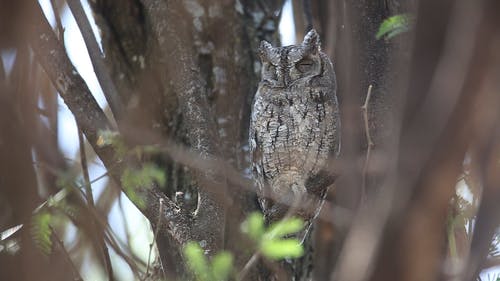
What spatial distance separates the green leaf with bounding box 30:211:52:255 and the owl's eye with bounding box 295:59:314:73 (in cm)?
194

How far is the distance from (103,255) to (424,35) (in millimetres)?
1198

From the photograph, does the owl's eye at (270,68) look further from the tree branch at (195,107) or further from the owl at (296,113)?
the tree branch at (195,107)

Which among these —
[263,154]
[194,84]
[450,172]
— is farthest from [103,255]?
[263,154]

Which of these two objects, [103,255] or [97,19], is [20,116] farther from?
[97,19]

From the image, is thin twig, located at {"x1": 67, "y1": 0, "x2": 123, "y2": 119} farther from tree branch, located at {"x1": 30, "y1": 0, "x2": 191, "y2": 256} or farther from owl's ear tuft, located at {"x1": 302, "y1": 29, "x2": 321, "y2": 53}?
owl's ear tuft, located at {"x1": 302, "y1": 29, "x2": 321, "y2": 53}

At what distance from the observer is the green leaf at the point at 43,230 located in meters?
1.70

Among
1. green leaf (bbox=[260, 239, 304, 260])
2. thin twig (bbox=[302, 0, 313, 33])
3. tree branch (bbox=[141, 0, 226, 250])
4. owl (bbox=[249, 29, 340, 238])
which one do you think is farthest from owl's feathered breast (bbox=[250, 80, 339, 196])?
green leaf (bbox=[260, 239, 304, 260])

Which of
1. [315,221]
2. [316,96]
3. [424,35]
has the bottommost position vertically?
[315,221]

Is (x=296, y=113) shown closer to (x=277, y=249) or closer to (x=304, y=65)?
(x=304, y=65)

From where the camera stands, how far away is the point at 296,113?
11.3 ft

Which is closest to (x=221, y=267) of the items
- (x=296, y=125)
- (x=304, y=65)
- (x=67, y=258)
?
(x=67, y=258)

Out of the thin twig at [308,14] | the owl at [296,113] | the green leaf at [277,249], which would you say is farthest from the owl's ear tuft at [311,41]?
the green leaf at [277,249]

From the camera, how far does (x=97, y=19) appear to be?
3525 mm

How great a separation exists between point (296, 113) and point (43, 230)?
6.16 feet
